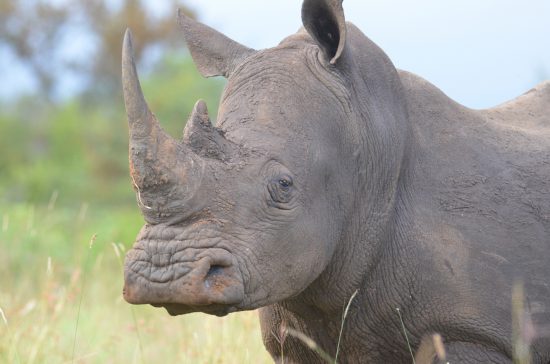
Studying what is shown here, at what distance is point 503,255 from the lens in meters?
4.91

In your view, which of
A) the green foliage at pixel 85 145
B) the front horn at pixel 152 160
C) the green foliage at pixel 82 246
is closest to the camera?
the front horn at pixel 152 160

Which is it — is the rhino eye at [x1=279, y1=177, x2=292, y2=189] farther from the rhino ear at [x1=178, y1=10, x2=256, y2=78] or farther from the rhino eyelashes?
the rhino ear at [x1=178, y1=10, x2=256, y2=78]

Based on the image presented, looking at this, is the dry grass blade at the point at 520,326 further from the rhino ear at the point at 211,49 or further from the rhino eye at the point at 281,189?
the rhino ear at the point at 211,49

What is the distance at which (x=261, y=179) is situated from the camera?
4465 mm

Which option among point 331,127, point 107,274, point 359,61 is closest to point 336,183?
point 331,127

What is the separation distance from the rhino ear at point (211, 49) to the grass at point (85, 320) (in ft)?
3.72

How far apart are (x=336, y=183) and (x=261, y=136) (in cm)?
43

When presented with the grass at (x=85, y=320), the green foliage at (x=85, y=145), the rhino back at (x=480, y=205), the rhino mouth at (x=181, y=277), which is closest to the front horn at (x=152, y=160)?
the rhino mouth at (x=181, y=277)

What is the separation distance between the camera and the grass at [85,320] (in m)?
6.59

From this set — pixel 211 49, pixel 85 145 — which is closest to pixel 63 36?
pixel 85 145

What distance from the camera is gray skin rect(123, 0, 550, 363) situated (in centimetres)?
429

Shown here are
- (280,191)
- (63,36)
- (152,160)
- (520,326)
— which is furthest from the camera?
(63,36)

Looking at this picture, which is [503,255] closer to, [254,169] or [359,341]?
[359,341]

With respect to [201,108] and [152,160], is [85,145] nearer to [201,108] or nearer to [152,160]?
[201,108]
